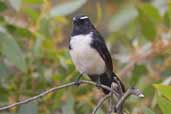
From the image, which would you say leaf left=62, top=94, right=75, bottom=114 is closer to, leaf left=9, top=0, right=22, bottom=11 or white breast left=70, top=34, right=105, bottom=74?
white breast left=70, top=34, right=105, bottom=74

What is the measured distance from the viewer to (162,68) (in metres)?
3.79

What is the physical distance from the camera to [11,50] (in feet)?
11.0

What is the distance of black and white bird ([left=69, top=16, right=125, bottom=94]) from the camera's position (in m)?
3.16

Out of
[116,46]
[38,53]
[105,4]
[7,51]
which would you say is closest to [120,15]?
[116,46]

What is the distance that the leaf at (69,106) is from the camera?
3.21 meters

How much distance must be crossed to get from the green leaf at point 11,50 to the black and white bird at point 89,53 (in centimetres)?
28

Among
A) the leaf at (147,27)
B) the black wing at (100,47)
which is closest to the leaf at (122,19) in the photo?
the leaf at (147,27)

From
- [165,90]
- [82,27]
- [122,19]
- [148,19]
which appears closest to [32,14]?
[82,27]


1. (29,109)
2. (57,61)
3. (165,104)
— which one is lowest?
(29,109)

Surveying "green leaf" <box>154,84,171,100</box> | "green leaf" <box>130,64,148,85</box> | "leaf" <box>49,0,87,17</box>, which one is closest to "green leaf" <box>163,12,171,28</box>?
"green leaf" <box>130,64,148,85</box>

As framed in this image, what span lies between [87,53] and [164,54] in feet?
2.34

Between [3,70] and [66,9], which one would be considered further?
[66,9]

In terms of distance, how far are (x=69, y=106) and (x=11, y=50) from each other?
0.39m

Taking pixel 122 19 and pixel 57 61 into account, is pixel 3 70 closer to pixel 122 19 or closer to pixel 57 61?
pixel 57 61
